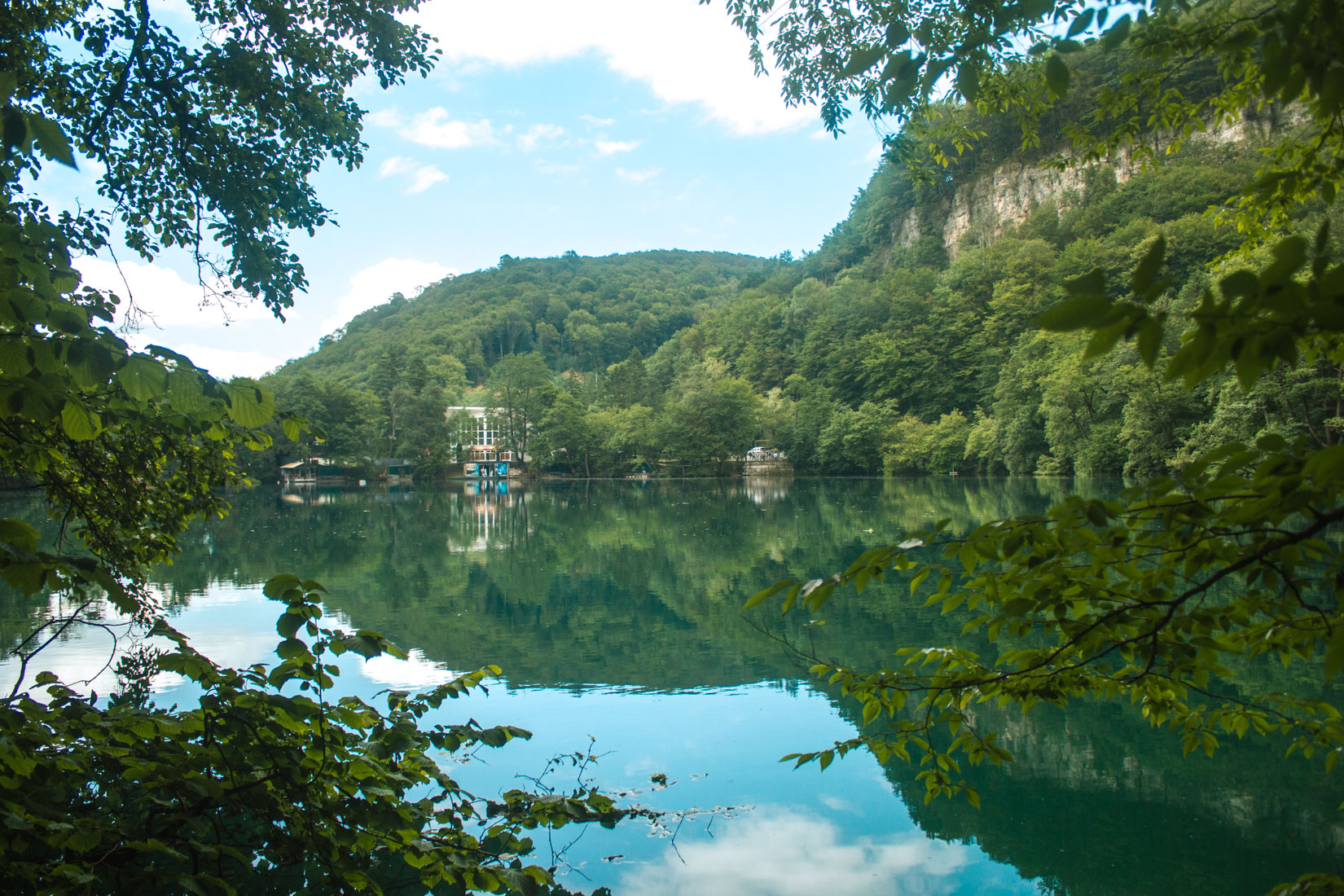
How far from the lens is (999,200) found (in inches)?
2948

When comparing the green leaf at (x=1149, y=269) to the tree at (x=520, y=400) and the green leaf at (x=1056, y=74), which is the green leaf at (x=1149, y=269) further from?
the tree at (x=520, y=400)

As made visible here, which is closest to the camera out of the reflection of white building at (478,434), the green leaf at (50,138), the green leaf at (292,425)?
the green leaf at (50,138)

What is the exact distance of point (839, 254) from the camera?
9931 centimetres

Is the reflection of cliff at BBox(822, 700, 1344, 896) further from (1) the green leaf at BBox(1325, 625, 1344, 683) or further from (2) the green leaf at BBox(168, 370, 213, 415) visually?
(2) the green leaf at BBox(168, 370, 213, 415)

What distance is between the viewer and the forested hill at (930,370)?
34281 millimetres

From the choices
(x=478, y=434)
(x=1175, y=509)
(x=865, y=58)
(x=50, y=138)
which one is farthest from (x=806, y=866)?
(x=478, y=434)

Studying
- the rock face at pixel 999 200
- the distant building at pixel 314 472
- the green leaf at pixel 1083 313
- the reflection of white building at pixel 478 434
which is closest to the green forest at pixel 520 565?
the green leaf at pixel 1083 313

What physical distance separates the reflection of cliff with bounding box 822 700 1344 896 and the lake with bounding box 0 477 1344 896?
0.05 feet

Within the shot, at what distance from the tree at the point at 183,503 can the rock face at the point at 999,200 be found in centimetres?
6884

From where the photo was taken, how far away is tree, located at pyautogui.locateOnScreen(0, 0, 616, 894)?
1874 mm

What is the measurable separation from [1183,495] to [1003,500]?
1060 inches

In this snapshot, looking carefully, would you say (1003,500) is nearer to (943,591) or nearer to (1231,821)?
(1231,821)

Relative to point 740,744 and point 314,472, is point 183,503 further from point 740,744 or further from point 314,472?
point 314,472

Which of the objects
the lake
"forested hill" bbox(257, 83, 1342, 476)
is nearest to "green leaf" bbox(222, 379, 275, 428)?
the lake
